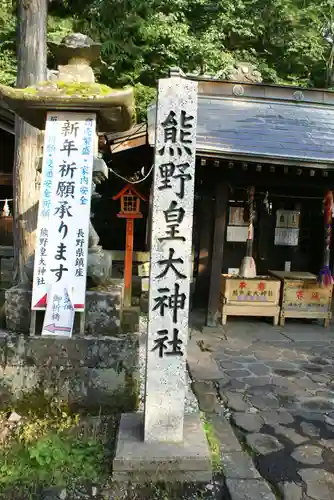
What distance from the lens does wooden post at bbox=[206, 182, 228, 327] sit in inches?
292

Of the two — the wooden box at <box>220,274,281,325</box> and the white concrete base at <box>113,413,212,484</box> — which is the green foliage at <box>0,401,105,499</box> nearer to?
the white concrete base at <box>113,413,212,484</box>

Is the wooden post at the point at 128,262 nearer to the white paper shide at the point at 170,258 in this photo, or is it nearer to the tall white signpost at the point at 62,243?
the tall white signpost at the point at 62,243

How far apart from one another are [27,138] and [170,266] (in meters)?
5.43

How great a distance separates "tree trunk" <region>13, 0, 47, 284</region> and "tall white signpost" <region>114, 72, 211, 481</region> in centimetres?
491

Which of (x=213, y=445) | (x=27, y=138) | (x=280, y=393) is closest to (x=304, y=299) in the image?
(x=280, y=393)

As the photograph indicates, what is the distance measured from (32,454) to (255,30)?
16893mm

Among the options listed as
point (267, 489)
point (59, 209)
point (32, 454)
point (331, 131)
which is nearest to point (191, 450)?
point (267, 489)

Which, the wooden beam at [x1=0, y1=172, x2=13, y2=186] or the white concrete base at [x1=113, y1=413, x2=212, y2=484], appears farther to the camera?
the wooden beam at [x1=0, y1=172, x2=13, y2=186]

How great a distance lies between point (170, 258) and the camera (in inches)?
124

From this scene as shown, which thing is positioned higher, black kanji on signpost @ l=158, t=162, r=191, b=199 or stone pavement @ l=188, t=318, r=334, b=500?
black kanji on signpost @ l=158, t=162, r=191, b=199

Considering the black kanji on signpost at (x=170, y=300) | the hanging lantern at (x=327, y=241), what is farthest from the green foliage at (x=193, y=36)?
the black kanji on signpost at (x=170, y=300)

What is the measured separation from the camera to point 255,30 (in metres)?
15.6

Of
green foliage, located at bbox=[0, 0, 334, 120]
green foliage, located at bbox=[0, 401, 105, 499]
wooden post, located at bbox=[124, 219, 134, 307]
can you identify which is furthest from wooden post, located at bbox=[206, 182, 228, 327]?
green foliage, located at bbox=[0, 0, 334, 120]

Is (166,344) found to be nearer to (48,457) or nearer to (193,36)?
(48,457)
